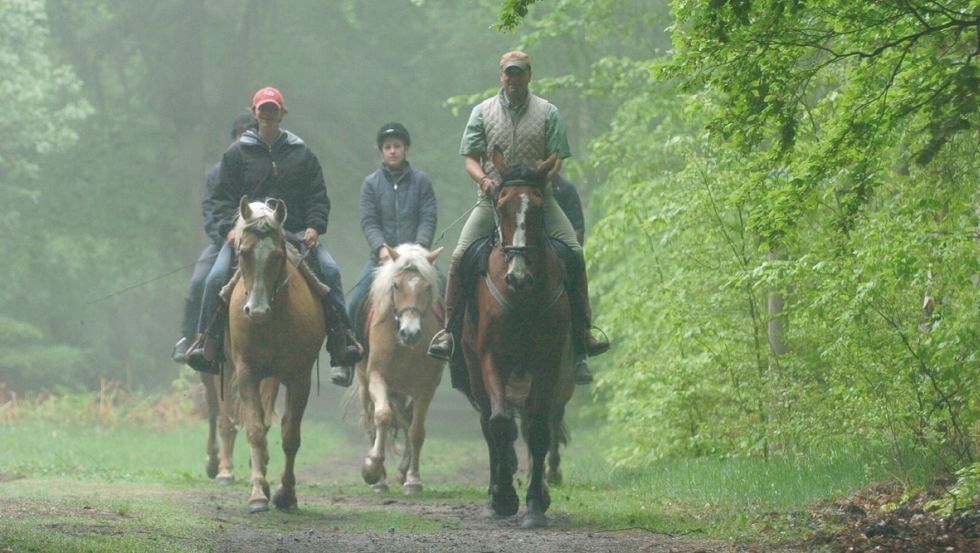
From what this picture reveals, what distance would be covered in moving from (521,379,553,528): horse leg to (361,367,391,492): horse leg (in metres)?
3.54

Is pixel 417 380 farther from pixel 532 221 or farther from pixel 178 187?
pixel 178 187

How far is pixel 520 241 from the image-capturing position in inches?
402

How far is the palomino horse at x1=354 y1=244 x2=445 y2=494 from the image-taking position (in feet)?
46.0

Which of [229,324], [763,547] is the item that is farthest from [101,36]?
[763,547]

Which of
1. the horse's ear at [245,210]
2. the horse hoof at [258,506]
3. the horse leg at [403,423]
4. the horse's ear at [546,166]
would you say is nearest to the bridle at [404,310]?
the horse leg at [403,423]

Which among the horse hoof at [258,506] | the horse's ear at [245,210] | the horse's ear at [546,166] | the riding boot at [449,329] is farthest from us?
the horse hoof at [258,506]

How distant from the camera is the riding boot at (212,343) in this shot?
12.4 m

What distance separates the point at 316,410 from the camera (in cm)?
3572

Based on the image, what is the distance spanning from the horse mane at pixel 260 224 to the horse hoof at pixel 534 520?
3.00 m

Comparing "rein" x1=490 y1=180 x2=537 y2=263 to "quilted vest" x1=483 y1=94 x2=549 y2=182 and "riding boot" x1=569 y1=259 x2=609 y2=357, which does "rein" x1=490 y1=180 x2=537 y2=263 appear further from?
"riding boot" x1=569 y1=259 x2=609 y2=357

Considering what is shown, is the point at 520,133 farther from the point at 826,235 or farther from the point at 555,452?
the point at 555,452

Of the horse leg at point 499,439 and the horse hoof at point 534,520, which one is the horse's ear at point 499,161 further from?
the horse hoof at point 534,520

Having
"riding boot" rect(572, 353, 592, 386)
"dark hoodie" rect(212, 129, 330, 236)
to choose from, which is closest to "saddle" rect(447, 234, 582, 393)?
"dark hoodie" rect(212, 129, 330, 236)

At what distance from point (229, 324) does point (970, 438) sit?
6009 millimetres
